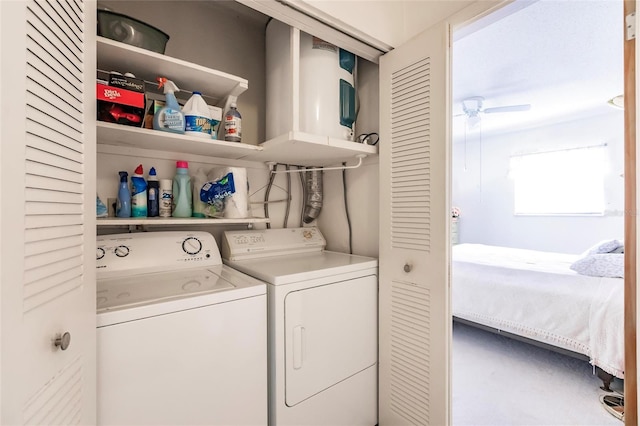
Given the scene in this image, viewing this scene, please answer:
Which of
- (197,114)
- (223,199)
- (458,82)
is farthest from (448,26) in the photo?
(458,82)

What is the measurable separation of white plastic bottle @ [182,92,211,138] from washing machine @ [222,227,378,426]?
0.64 meters

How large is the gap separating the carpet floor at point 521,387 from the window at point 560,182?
278 cm

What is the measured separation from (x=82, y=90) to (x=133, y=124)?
50cm

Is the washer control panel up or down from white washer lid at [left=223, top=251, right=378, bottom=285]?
up

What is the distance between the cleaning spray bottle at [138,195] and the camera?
1.45m

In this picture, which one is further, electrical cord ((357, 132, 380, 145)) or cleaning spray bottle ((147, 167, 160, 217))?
electrical cord ((357, 132, 380, 145))

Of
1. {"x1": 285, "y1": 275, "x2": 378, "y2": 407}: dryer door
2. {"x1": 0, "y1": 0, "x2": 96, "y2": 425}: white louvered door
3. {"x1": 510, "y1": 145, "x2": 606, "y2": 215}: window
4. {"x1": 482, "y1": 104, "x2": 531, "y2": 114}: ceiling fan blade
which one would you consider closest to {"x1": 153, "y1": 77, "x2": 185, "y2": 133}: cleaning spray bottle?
{"x1": 0, "y1": 0, "x2": 96, "y2": 425}: white louvered door

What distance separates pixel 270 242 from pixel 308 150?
2.06 ft

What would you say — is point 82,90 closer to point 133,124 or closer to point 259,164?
point 133,124

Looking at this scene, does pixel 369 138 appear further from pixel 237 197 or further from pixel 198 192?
pixel 198 192

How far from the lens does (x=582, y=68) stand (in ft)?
9.34

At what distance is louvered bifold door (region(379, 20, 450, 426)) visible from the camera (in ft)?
4.45

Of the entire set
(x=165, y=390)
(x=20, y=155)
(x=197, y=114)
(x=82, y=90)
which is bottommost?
(x=165, y=390)

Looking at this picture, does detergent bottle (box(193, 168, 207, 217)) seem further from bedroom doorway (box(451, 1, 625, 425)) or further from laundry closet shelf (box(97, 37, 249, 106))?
bedroom doorway (box(451, 1, 625, 425))
